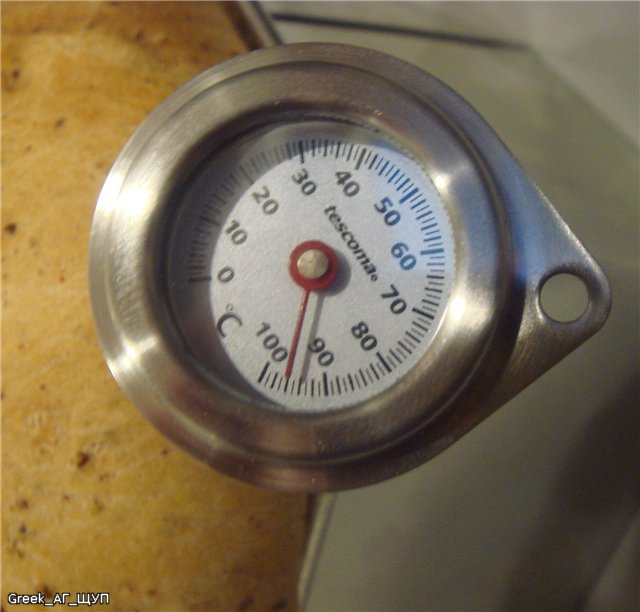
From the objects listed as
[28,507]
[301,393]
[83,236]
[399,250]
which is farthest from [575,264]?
[28,507]

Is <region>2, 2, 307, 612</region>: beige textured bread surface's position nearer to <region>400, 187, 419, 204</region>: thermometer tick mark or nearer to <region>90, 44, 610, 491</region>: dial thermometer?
<region>90, 44, 610, 491</region>: dial thermometer

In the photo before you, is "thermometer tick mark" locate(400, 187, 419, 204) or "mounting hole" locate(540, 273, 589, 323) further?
"mounting hole" locate(540, 273, 589, 323)

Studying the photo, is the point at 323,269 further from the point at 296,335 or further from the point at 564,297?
the point at 564,297

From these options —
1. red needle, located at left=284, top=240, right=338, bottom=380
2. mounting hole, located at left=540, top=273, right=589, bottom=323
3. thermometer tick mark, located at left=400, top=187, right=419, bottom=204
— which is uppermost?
thermometer tick mark, located at left=400, top=187, right=419, bottom=204

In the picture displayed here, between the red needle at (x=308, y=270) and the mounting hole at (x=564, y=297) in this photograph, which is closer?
the red needle at (x=308, y=270)

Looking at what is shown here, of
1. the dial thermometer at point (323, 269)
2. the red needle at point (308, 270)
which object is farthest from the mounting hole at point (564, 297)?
the red needle at point (308, 270)

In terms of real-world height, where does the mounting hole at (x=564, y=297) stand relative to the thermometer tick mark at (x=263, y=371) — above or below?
below

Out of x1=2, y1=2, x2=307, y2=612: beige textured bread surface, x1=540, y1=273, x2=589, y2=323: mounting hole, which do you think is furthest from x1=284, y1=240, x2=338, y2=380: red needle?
x1=540, y1=273, x2=589, y2=323: mounting hole

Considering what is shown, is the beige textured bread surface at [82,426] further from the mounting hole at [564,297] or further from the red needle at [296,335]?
the mounting hole at [564,297]
